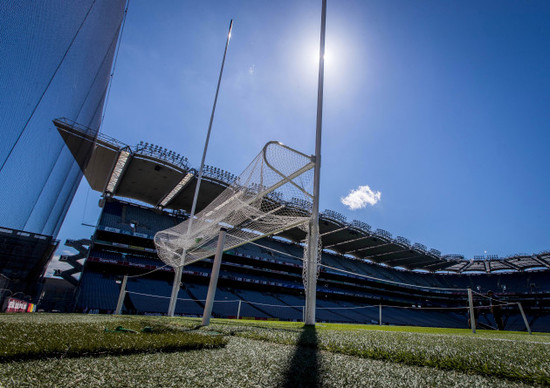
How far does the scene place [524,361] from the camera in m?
1.31

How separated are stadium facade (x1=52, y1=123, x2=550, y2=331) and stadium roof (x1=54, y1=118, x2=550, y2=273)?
0.09 meters

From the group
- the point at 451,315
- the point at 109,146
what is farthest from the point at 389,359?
A: the point at 451,315

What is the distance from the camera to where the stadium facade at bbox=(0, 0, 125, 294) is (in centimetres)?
323

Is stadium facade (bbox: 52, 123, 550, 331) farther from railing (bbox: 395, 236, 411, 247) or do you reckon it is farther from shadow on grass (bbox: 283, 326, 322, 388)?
shadow on grass (bbox: 283, 326, 322, 388)

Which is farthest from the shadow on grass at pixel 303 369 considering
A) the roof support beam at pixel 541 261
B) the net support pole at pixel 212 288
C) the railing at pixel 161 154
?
the roof support beam at pixel 541 261

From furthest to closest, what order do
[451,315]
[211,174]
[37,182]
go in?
[451,315], [211,174], [37,182]

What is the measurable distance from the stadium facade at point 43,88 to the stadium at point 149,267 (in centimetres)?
3

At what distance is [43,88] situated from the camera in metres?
4.03

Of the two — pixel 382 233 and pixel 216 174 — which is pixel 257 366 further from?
pixel 382 233

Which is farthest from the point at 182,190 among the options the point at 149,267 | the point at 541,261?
the point at 541,261

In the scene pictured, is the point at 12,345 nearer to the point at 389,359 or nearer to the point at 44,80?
the point at 389,359

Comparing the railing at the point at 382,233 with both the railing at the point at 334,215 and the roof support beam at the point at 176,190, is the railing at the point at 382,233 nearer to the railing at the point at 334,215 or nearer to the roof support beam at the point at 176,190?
the railing at the point at 334,215

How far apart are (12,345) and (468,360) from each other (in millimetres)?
2526

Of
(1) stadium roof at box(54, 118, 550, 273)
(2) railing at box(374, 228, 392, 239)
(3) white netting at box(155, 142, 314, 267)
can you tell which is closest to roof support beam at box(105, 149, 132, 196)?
(1) stadium roof at box(54, 118, 550, 273)
